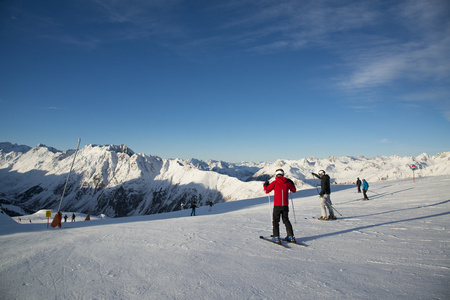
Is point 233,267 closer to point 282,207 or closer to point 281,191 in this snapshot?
point 282,207

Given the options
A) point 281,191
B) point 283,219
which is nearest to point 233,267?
point 283,219

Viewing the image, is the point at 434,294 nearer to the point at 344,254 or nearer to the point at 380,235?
the point at 344,254

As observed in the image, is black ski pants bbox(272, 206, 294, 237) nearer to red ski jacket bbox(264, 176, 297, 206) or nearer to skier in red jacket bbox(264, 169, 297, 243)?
skier in red jacket bbox(264, 169, 297, 243)

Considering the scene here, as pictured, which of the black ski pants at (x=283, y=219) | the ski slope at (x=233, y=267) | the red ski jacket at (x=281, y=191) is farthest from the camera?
the red ski jacket at (x=281, y=191)

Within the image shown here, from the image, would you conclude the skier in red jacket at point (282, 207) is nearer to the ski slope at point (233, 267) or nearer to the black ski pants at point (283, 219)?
the black ski pants at point (283, 219)

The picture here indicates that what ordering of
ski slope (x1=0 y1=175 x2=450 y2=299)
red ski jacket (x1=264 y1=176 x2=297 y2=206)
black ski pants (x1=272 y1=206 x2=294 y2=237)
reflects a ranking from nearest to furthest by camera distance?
ski slope (x1=0 y1=175 x2=450 y2=299) → black ski pants (x1=272 y1=206 x2=294 y2=237) → red ski jacket (x1=264 y1=176 x2=297 y2=206)

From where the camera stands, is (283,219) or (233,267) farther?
(283,219)

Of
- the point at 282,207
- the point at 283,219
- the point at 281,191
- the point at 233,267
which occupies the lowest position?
the point at 233,267

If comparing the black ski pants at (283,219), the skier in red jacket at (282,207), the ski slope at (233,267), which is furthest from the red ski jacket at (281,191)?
the ski slope at (233,267)

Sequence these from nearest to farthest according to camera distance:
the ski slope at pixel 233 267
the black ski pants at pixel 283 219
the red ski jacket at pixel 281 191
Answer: the ski slope at pixel 233 267 → the black ski pants at pixel 283 219 → the red ski jacket at pixel 281 191

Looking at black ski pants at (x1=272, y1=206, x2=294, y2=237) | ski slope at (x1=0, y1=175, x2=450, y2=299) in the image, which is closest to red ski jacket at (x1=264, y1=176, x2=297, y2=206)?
black ski pants at (x1=272, y1=206, x2=294, y2=237)

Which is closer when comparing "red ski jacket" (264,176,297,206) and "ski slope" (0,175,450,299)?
"ski slope" (0,175,450,299)

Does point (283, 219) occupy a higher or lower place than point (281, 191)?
lower

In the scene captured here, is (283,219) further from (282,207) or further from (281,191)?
(281,191)
